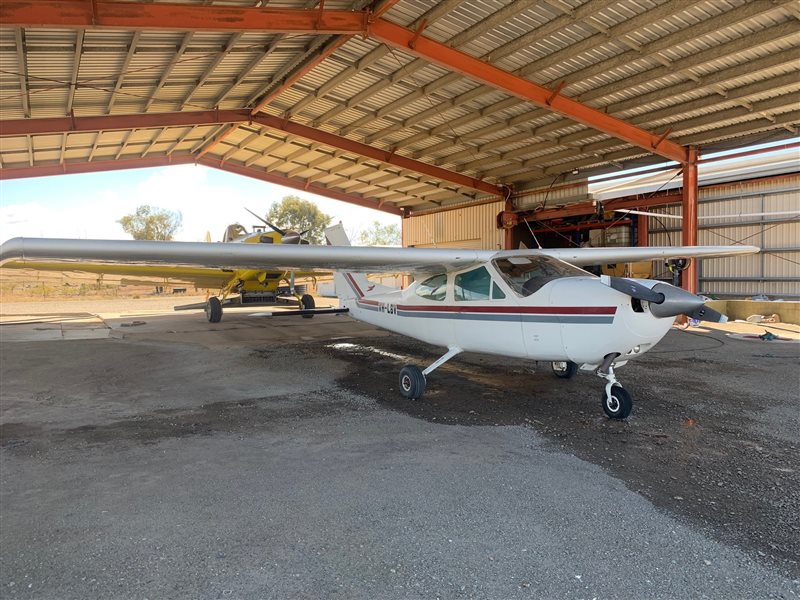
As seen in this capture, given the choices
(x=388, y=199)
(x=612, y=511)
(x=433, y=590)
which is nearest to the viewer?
(x=433, y=590)

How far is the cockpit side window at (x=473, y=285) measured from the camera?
20.3 feet

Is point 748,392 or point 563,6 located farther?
point 563,6

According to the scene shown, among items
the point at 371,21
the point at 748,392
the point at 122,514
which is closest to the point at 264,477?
the point at 122,514

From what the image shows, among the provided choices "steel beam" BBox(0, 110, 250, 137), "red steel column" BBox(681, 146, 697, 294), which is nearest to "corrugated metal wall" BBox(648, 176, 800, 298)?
"red steel column" BBox(681, 146, 697, 294)

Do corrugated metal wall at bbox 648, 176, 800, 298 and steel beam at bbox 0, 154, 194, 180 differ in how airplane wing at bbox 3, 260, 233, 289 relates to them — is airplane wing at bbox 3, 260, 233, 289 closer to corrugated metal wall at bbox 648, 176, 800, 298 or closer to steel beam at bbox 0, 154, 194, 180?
steel beam at bbox 0, 154, 194, 180

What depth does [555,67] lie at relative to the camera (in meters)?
11.7

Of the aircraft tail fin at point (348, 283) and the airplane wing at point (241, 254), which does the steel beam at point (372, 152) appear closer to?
the aircraft tail fin at point (348, 283)

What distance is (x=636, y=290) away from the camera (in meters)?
4.52

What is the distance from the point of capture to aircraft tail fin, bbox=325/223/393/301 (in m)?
9.61

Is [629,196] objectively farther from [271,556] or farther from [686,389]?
[271,556]

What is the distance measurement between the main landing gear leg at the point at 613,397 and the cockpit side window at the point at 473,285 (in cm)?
171

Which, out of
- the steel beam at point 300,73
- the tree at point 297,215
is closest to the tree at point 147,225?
the tree at point 297,215

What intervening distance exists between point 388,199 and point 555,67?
1622cm

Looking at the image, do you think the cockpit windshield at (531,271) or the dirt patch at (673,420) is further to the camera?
the cockpit windshield at (531,271)
